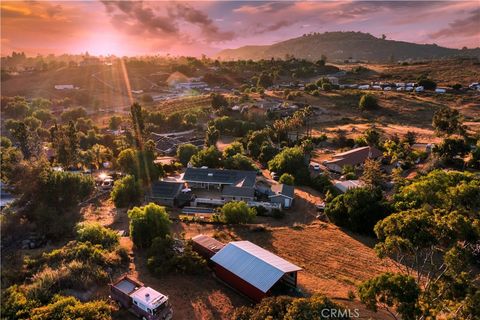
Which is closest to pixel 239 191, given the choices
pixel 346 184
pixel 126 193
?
pixel 126 193

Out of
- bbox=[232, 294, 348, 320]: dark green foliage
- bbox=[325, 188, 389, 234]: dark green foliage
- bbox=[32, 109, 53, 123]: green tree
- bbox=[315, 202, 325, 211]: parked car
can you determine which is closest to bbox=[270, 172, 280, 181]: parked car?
bbox=[315, 202, 325, 211]: parked car

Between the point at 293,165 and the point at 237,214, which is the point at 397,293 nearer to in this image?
the point at 237,214

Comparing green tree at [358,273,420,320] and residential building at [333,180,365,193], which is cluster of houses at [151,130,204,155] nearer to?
residential building at [333,180,365,193]

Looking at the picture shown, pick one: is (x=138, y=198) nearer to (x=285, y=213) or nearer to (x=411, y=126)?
(x=285, y=213)

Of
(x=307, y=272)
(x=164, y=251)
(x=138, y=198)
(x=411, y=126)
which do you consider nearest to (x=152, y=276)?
(x=164, y=251)

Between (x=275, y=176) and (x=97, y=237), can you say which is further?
(x=275, y=176)
